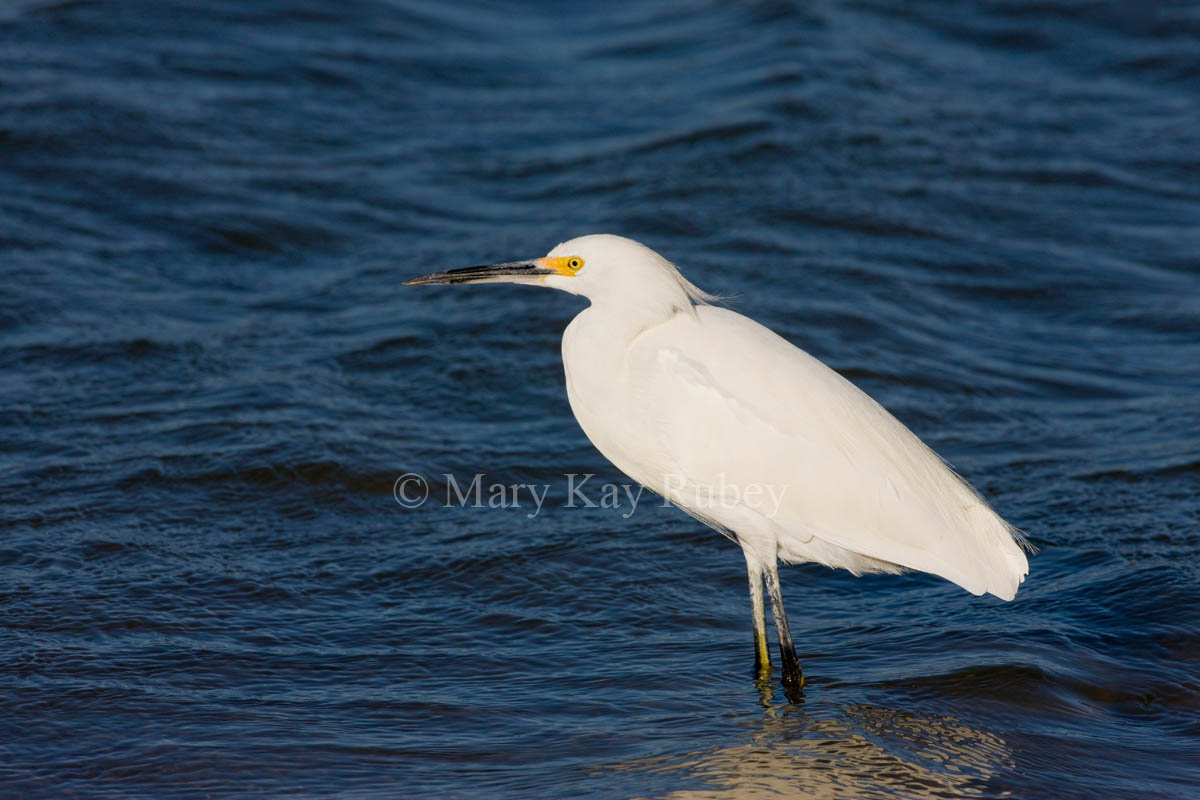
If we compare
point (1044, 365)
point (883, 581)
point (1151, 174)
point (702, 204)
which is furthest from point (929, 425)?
point (1151, 174)

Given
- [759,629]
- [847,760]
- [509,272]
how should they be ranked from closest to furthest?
[847,760], [509,272], [759,629]

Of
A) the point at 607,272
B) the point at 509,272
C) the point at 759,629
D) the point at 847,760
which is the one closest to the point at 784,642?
the point at 759,629

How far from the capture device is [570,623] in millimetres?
5184

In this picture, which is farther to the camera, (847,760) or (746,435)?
(746,435)

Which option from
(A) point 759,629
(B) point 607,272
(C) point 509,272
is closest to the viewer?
(B) point 607,272

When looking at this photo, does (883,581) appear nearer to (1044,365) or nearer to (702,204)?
(1044,365)

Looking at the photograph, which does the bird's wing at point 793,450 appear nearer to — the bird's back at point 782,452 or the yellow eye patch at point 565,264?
the bird's back at point 782,452

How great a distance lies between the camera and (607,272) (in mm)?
4438

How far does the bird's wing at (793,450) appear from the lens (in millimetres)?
4496

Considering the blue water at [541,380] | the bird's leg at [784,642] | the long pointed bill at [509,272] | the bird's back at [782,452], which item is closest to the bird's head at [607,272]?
the long pointed bill at [509,272]

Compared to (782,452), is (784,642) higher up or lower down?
lower down

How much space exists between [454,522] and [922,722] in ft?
8.18

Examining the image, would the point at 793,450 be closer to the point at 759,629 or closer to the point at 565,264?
the point at 759,629

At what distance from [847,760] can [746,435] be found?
115 centimetres
